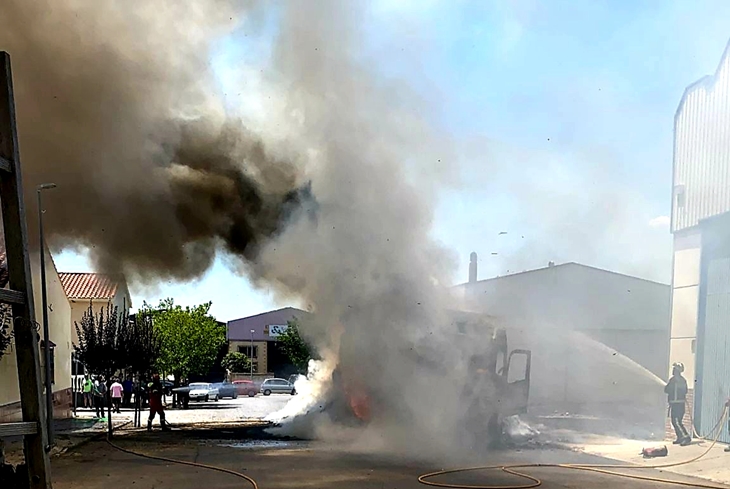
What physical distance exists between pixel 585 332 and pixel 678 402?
12093 millimetres

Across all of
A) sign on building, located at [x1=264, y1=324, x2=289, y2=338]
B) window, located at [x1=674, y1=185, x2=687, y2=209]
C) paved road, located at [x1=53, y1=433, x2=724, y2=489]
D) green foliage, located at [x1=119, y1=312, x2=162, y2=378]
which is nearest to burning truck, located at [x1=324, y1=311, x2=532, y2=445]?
paved road, located at [x1=53, y1=433, x2=724, y2=489]

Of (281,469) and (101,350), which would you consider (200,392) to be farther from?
(281,469)

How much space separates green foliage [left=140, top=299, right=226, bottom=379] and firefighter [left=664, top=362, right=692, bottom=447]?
35.0m

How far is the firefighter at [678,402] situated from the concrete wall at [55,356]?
1313 centimetres

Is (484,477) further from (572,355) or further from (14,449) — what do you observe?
(572,355)

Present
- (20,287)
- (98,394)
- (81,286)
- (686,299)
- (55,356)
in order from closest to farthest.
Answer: (20,287), (686,299), (55,356), (98,394), (81,286)

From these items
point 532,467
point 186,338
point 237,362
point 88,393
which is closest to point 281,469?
point 532,467

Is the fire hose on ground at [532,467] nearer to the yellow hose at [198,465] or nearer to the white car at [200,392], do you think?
the yellow hose at [198,465]

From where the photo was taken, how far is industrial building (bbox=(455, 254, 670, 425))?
2423cm

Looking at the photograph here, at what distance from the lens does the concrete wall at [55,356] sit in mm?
17062

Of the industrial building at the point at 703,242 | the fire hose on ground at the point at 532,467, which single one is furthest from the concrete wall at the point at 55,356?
the industrial building at the point at 703,242

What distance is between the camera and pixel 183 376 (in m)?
50.0

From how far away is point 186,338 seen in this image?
156ft

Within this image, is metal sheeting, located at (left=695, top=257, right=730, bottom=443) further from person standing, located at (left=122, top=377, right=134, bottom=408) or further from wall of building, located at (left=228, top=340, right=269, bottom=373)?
wall of building, located at (left=228, top=340, right=269, bottom=373)
